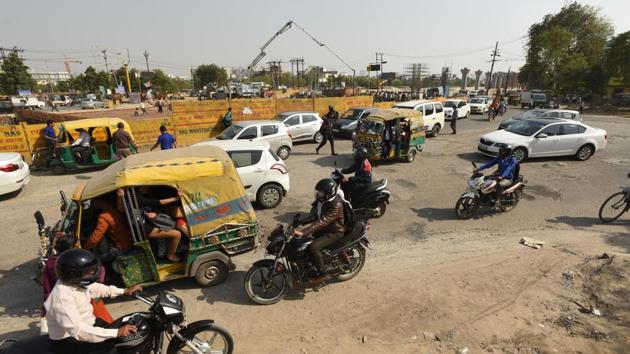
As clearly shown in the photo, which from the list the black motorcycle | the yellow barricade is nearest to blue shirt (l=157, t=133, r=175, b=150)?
the yellow barricade

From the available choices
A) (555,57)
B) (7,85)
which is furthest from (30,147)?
(555,57)

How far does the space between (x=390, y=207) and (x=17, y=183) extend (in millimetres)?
10041

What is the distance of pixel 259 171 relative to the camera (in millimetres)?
8047

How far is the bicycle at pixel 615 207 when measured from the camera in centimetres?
784

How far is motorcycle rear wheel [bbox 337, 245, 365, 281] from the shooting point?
5.48 m

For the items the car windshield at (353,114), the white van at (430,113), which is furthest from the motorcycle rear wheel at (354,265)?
the white van at (430,113)

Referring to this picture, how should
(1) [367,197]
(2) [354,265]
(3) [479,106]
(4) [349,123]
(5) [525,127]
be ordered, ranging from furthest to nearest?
1. (3) [479,106]
2. (4) [349,123]
3. (5) [525,127]
4. (1) [367,197]
5. (2) [354,265]

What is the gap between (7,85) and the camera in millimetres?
53375

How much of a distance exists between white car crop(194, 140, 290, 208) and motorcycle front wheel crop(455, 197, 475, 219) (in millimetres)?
4213

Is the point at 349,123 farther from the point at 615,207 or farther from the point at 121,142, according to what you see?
the point at 615,207

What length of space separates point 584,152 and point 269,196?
13164 mm

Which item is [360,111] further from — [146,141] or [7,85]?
[7,85]

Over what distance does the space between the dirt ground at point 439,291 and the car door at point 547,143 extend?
14.6 feet

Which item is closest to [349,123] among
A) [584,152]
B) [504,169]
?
[584,152]
